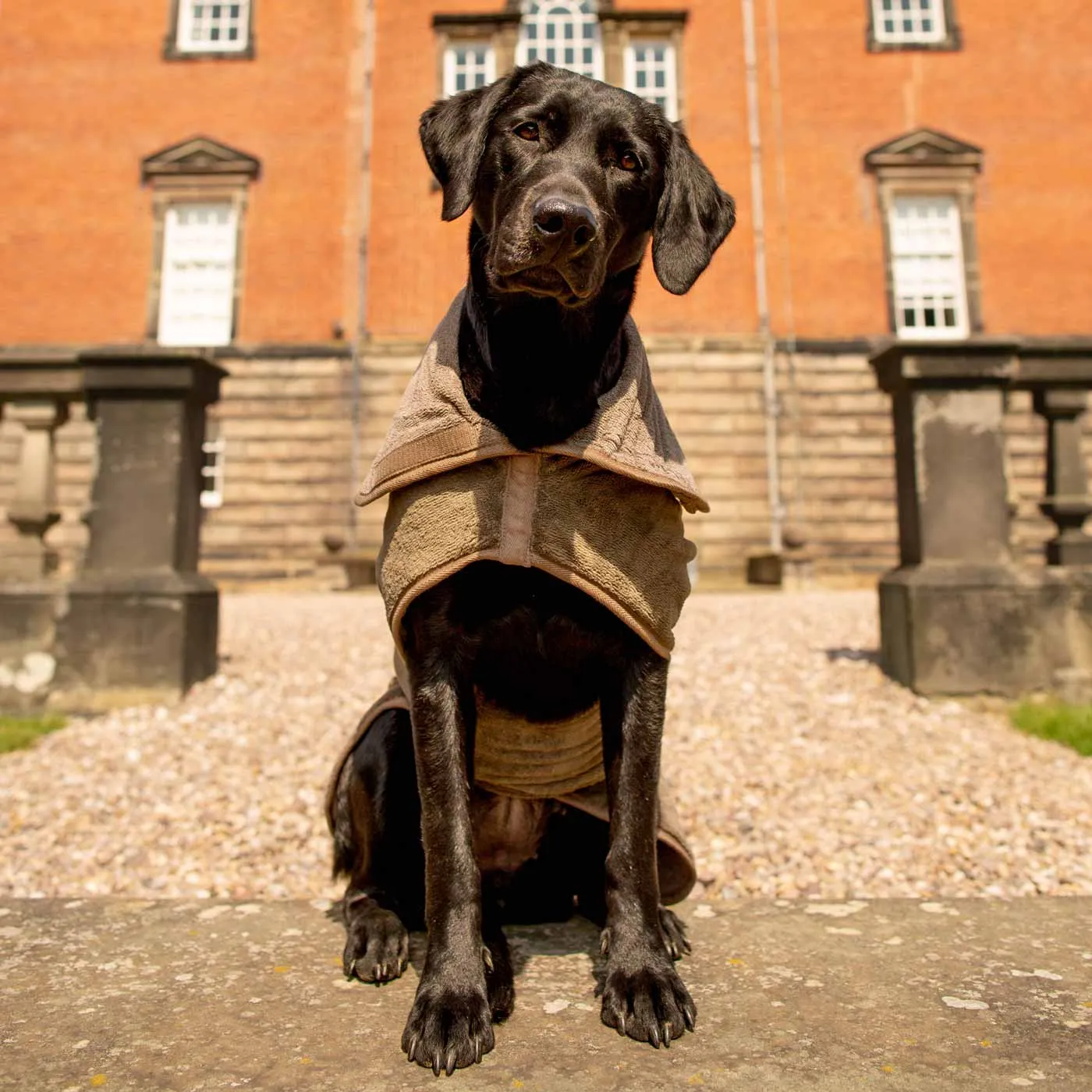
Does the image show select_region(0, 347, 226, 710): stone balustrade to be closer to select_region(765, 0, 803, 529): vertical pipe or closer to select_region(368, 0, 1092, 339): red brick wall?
select_region(368, 0, 1092, 339): red brick wall

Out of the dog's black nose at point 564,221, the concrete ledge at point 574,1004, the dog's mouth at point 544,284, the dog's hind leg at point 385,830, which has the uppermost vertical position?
the dog's black nose at point 564,221

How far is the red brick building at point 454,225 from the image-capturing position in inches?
608

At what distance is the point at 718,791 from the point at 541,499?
2.72 m

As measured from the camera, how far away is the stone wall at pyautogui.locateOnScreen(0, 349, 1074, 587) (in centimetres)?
1516

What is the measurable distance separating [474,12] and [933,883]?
1707 centimetres

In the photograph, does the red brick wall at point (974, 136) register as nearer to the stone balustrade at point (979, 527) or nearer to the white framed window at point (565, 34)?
the white framed window at point (565, 34)

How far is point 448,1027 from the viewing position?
1.69 metres

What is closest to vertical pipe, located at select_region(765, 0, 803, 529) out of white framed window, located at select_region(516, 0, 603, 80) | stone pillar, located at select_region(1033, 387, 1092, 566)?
white framed window, located at select_region(516, 0, 603, 80)

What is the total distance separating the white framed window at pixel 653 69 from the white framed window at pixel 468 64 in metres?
2.50

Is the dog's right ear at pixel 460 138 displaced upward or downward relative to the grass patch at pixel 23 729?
upward

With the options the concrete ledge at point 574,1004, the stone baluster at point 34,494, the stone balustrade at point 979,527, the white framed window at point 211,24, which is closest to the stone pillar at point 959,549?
the stone balustrade at point 979,527

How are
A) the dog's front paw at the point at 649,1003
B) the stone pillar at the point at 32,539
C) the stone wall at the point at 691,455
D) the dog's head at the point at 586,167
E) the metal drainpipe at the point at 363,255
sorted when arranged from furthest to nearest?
the metal drainpipe at the point at 363,255 → the stone wall at the point at 691,455 → the stone pillar at the point at 32,539 → the dog's head at the point at 586,167 → the dog's front paw at the point at 649,1003

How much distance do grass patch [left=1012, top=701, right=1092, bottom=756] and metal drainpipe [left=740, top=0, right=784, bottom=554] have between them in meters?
9.50

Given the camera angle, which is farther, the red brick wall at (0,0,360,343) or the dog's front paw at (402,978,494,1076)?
the red brick wall at (0,0,360,343)
